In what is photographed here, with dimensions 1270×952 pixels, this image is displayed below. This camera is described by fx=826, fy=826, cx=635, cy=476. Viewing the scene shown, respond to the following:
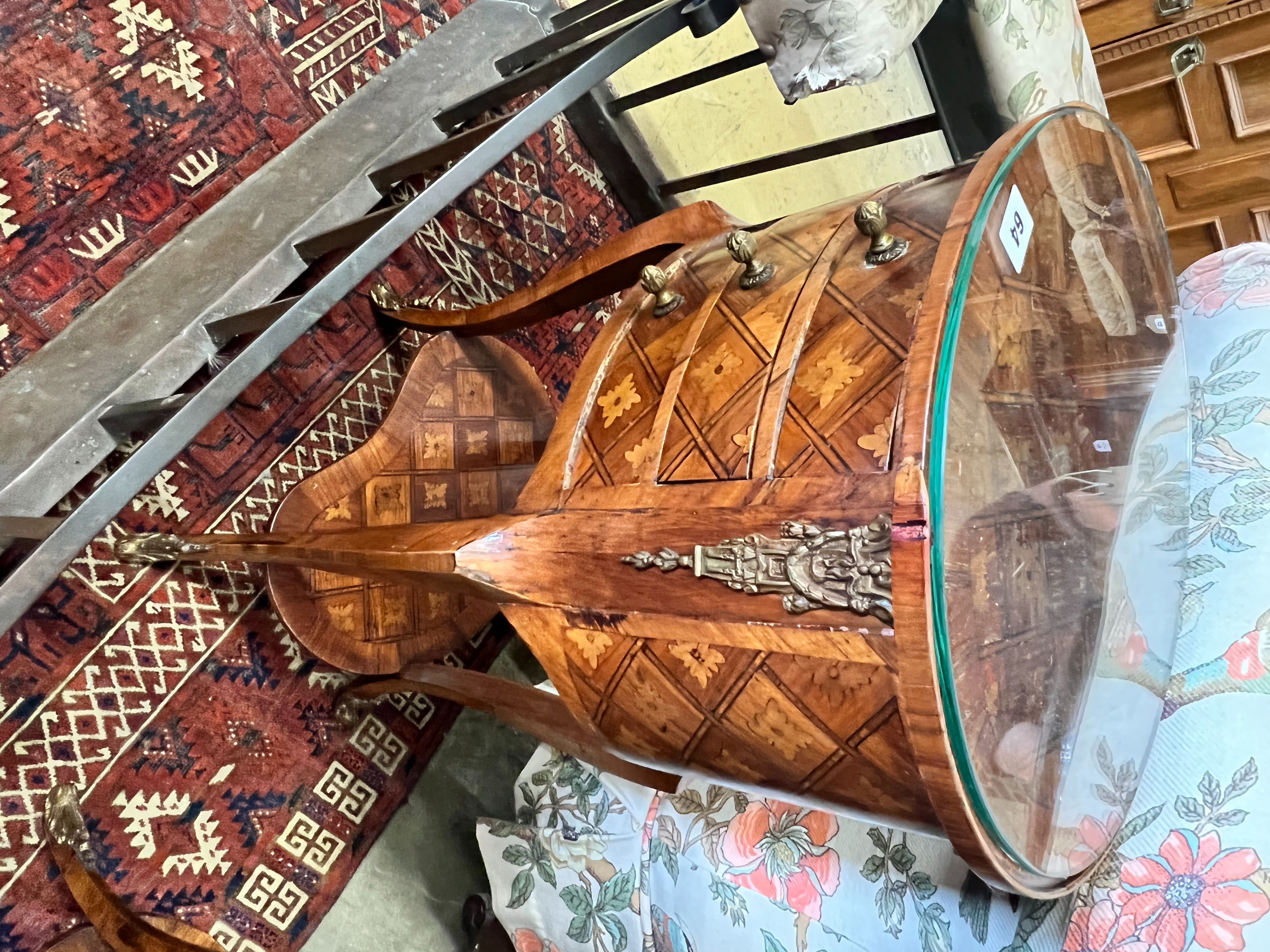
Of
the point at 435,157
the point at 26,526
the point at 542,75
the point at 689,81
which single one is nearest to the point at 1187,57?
the point at 689,81

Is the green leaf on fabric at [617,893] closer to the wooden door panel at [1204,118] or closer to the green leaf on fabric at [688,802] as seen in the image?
the green leaf on fabric at [688,802]

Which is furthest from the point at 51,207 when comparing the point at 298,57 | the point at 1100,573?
the point at 1100,573

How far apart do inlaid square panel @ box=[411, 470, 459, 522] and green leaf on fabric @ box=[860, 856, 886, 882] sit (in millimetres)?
873

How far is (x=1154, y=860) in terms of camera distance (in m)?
0.94

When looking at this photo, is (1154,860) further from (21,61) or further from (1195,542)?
(21,61)

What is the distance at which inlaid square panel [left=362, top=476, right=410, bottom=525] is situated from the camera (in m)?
1.43

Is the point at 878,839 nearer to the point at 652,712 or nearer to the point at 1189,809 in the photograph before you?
the point at 1189,809

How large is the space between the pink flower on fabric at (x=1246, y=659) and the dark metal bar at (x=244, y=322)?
50.2 inches

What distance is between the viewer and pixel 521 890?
1.51m

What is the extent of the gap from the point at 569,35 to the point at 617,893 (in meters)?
1.51

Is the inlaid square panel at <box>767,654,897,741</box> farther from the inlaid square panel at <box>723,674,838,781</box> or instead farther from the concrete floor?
the concrete floor

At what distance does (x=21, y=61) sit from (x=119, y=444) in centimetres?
60

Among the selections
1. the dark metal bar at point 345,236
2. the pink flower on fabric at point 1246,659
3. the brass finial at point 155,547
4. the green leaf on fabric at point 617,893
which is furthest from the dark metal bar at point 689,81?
the green leaf on fabric at point 617,893

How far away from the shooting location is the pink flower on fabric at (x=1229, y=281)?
123cm
